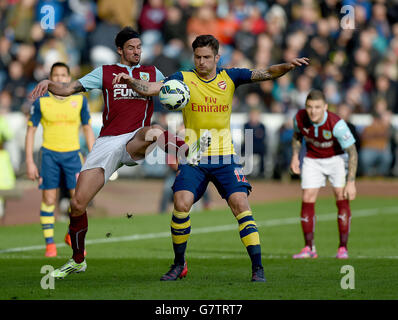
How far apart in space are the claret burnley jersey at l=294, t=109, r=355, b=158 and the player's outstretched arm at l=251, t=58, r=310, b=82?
2.82 meters

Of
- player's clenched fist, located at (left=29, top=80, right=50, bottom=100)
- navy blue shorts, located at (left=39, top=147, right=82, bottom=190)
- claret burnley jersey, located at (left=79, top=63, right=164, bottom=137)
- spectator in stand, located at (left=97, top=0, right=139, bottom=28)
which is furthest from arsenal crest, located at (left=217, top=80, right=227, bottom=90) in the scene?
spectator in stand, located at (left=97, top=0, right=139, bottom=28)

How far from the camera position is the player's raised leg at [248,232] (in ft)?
30.3

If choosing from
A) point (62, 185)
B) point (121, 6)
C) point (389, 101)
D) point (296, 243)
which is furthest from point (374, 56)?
point (62, 185)

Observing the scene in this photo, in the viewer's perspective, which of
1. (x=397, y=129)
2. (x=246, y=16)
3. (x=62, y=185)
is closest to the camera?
(x=62, y=185)

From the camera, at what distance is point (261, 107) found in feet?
79.7

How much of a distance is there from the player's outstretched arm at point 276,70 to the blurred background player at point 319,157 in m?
2.74

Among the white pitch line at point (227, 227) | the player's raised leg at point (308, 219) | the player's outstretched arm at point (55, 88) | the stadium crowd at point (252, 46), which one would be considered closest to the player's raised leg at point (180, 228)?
the player's outstretched arm at point (55, 88)

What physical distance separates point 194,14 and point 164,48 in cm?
142

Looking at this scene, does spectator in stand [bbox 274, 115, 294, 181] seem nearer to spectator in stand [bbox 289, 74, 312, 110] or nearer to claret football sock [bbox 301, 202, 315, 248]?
spectator in stand [bbox 289, 74, 312, 110]

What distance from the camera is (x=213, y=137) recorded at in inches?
373

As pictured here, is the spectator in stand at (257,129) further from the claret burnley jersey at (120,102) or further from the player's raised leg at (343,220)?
the claret burnley jersey at (120,102)

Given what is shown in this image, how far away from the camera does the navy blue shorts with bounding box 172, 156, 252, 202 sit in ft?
30.7
